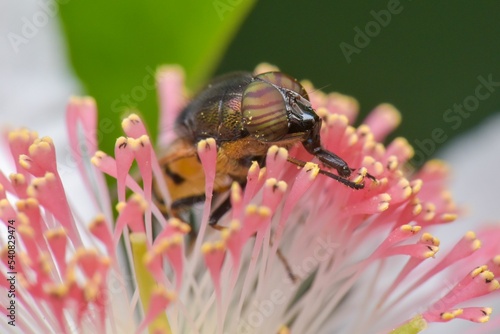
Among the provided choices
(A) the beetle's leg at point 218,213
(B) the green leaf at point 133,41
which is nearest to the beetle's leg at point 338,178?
(A) the beetle's leg at point 218,213

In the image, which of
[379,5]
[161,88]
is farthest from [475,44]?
[161,88]

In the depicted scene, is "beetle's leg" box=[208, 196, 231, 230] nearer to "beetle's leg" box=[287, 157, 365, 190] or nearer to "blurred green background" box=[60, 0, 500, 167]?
"beetle's leg" box=[287, 157, 365, 190]

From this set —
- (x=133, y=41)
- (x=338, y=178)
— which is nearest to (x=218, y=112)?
(x=338, y=178)

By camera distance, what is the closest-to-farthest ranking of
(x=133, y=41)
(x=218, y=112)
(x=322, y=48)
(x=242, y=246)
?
(x=242, y=246) < (x=218, y=112) < (x=133, y=41) < (x=322, y=48)

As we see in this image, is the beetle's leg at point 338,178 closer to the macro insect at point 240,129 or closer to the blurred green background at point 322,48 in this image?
the macro insect at point 240,129

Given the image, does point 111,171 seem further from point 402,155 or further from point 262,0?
point 262,0

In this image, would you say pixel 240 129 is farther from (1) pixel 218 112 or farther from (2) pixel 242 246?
(2) pixel 242 246

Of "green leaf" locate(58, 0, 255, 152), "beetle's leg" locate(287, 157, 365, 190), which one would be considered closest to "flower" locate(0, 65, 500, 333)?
"beetle's leg" locate(287, 157, 365, 190)
